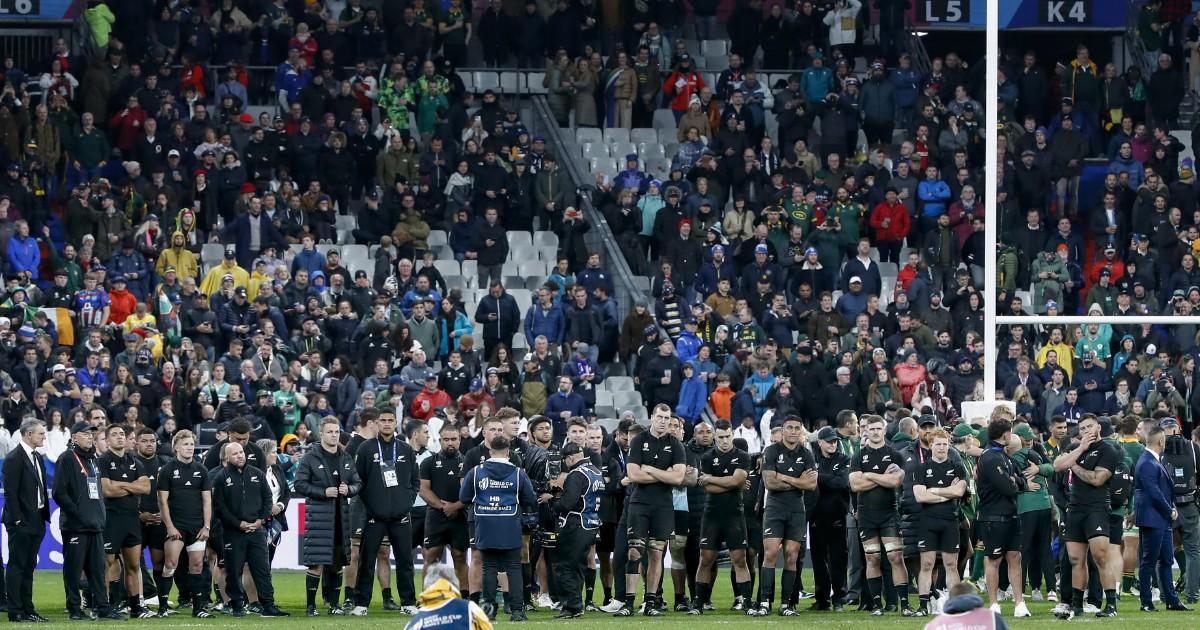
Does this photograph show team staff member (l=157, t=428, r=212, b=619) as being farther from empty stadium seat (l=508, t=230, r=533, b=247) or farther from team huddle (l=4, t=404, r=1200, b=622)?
empty stadium seat (l=508, t=230, r=533, b=247)

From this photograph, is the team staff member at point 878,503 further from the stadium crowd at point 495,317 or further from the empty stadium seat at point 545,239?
the empty stadium seat at point 545,239

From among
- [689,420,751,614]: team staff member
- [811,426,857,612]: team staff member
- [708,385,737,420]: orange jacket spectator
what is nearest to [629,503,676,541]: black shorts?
[689,420,751,614]: team staff member

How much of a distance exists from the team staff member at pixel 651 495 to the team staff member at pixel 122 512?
4288 mm

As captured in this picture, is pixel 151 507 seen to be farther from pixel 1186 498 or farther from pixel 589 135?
pixel 589 135

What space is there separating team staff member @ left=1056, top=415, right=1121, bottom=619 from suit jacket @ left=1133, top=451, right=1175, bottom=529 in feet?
2.53

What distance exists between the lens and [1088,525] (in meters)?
17.6

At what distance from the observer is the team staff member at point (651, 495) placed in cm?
1825

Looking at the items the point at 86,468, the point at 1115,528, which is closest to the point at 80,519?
the point at 86,468

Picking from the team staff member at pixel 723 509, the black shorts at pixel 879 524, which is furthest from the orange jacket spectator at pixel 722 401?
the black shorts at pixel 879 524

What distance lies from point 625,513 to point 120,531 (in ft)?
14.6

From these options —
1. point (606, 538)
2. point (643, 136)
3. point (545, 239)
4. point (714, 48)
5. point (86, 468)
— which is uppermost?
point (714, 48)

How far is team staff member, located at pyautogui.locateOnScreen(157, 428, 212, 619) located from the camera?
18.6m

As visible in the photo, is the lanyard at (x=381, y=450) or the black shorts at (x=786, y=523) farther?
the lanyard at (x=381, y=450)

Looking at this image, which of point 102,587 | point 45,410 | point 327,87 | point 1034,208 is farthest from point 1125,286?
point 327,87
